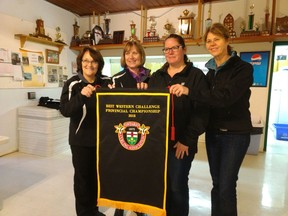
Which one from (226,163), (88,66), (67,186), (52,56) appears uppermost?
(52,56)

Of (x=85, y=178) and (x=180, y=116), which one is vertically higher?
(x=180, y=116)

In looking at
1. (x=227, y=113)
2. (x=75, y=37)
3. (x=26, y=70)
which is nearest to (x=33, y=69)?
(x=26, y=70)

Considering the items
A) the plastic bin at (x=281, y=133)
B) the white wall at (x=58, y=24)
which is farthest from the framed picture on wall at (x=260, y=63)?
the plastic bin at (x=281, y=133)

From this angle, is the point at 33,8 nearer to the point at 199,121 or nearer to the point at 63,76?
the point at 63,76

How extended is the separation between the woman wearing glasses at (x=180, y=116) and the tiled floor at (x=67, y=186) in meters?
0.68

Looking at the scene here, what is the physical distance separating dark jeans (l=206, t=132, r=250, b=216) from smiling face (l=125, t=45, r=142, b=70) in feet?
2.21

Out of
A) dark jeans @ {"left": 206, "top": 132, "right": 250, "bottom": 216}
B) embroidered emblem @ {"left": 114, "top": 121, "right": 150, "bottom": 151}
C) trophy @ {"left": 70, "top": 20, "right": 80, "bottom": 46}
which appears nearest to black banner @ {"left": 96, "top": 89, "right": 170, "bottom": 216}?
embroidered emblem @ {"left": 114, "top": 121, "right": 150, "bottom": 151}

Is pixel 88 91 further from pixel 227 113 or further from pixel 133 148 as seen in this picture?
pixel 227 113

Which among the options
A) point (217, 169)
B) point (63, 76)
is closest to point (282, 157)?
point (217, 169)

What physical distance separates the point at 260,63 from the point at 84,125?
10.6 ft

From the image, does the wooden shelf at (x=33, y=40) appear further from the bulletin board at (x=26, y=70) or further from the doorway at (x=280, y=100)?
the doorway at (x=280, y=100)

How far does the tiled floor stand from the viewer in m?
2.01

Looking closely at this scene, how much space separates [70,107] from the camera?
1413 millimetres

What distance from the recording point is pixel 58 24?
4258mm
